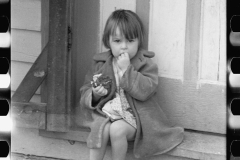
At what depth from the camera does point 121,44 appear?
8.39 feet

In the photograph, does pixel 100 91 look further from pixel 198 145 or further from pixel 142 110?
pixel 198 145

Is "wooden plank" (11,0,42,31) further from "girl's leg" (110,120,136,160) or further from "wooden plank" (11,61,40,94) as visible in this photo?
"girl's leg" (110,120,136,160)

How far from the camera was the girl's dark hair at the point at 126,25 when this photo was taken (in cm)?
255

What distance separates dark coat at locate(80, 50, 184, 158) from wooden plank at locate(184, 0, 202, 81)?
9.3 inches

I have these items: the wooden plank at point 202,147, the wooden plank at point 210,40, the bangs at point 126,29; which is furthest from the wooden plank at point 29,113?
the wooden plank at point 210,40

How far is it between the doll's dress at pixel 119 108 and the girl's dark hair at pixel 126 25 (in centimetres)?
22

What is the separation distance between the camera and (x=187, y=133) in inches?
109

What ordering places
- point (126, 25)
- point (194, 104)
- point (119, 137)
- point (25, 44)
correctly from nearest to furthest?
point (119, 137) → point (126, 25) → point (194, 104) → point (25, 44)

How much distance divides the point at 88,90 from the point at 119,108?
0.72ft

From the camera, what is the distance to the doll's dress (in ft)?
8.34

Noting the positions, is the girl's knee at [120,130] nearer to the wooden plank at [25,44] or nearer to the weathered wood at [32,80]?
the weathered wood at [32,80]

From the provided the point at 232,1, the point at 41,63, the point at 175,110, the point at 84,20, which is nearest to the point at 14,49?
the point at 41,63

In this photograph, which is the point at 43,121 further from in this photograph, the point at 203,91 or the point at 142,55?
the point at 203,91

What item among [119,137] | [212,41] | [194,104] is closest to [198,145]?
[194,104]
